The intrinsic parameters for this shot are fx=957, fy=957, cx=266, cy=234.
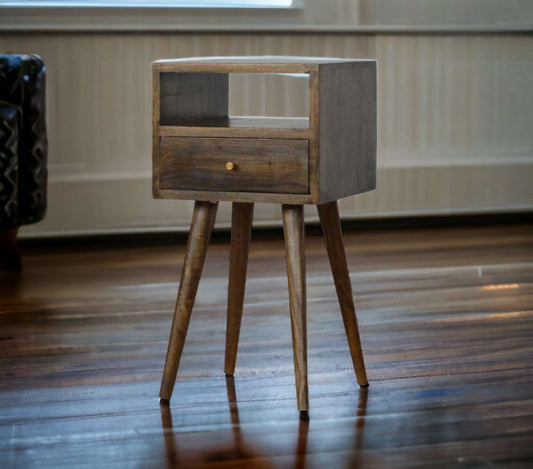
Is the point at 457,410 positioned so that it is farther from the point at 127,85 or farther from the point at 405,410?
the point at 127,85

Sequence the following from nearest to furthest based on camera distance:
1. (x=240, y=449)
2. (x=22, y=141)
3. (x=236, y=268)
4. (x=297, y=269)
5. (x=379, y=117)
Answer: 1. (x=240, y=449)
2. (x=297, y=269)
3. (x=236, y=268)
4. (x=22, y=141)
5. (x=379, y=117)

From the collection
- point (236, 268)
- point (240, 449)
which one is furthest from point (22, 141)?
point (240, 449)

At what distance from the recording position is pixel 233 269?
177 cm

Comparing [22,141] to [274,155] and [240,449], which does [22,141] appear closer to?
[274,155]

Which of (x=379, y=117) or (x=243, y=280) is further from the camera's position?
(x=379, y=117)

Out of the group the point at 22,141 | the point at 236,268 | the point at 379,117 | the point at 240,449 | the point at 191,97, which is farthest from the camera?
the point at 379,117

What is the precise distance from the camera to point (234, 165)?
4.99 feet

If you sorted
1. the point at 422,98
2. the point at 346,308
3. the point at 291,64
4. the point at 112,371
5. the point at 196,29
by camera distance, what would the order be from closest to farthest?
the point at 291,64
the point at 346,308
the point at 112,371
the point at 196,29
the point at 422,98

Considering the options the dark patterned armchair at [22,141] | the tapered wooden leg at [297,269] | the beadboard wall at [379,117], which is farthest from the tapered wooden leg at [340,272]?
the beadboard wall at [379,117]

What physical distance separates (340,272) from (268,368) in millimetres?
270

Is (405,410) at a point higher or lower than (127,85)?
lower

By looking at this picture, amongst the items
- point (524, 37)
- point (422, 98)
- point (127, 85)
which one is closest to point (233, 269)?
point (127, 85)

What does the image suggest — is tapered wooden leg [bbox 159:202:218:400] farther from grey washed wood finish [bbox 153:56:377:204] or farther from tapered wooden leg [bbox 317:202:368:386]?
tapered wooden leg [bbox 317:202:368:386]

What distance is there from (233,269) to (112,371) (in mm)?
316
